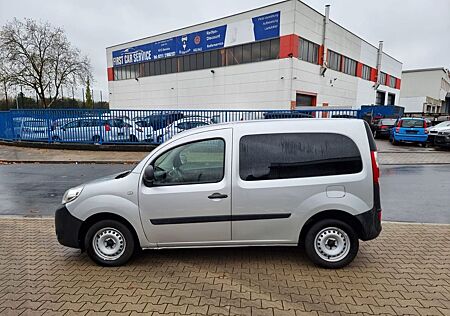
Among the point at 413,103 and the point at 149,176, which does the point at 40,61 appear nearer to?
the point at 149,176

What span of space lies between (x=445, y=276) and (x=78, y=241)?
434 centimetres

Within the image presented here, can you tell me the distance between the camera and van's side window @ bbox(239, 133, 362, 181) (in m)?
3.33

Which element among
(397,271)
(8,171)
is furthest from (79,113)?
(397,271)

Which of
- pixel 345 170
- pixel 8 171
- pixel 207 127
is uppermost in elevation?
pixel 207 127

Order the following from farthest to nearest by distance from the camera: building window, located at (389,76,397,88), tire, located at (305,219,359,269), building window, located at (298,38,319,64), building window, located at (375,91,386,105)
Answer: building window, located at (389,76,397,88) → building window, located at (375,91,386,105) → building window, located at (298,38,319,64) → tire, located at (305,219,359,269)

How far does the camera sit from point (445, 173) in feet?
30.0

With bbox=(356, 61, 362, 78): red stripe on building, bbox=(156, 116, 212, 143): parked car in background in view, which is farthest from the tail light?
bbox=(356, 61, 362, 78): red stripe on building

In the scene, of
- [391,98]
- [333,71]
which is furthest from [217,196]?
[391,98]

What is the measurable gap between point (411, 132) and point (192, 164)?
671 inches

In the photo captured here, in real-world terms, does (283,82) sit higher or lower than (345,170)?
higher

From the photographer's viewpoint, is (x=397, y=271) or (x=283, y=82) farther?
(x=283, y=82)

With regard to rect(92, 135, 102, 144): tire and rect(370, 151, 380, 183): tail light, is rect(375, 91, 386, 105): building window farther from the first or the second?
rect(370, 151, 380, 183): tail light

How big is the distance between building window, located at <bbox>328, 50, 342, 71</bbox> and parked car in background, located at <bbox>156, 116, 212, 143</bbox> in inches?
914

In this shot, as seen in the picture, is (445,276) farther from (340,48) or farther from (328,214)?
(340,48)
